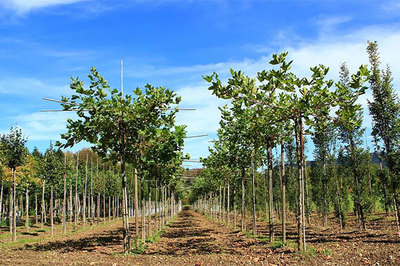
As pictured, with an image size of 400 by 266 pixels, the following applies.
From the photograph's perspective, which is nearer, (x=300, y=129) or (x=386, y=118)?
(x=300, y=129)

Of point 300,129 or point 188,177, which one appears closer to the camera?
point 300,129

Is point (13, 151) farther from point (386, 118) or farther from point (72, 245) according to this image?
point (386, 118)

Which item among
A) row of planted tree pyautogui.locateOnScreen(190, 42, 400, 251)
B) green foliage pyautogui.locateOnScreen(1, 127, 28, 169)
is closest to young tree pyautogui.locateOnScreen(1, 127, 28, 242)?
green foliage pyautogui.locateOnScreen(1, 127, 28, 169)

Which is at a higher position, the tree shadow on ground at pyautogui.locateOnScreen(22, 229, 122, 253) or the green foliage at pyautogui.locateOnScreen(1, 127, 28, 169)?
the green foliage at pyautogui.locateOnScreen(1, 127, 28, 169)

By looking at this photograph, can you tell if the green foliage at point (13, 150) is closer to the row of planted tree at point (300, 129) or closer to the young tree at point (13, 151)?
the young tree at point (13, 151)

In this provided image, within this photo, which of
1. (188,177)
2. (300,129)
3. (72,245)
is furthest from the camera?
(188,177)

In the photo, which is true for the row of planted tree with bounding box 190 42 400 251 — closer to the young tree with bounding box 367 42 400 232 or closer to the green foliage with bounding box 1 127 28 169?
the young tree with bounding box 367 42 400 232

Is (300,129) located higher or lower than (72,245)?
higher

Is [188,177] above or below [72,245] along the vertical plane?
above

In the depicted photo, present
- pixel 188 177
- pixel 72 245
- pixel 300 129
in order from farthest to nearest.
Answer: pixel 188 177 → pixel 72 245 → pixel 300 129

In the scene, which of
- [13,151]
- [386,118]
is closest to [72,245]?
[13,151]

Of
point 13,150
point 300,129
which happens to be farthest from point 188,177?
point 300,129

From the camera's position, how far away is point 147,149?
42.9 ft

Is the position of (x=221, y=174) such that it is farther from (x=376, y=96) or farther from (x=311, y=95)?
(x=311, y=95)
